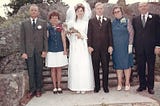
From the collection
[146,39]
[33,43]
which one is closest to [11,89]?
[33,43]

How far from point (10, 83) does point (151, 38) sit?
9.92 feet

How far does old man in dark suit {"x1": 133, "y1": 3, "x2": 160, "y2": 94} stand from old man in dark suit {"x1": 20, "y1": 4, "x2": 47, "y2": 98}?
195 centimetres

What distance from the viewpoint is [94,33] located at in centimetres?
833

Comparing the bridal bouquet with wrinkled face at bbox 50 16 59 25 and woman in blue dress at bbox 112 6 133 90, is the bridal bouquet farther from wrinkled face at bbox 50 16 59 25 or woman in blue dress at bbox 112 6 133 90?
woman in blue dress at bbox 112 6 133 90

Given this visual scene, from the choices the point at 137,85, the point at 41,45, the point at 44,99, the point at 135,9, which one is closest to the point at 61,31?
the point at 41,45

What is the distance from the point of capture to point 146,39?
8.07m

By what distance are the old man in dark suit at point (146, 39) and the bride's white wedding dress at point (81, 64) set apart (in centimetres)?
110

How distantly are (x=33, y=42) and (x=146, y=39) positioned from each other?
2.34 metres

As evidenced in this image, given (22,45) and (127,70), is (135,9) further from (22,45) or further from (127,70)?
(22,45)

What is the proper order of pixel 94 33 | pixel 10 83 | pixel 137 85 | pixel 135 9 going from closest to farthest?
pixel 10 83 < pixel 94 33 < pixel 137 85 < pixel 135 9

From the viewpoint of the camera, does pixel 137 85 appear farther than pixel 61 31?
→ Yes

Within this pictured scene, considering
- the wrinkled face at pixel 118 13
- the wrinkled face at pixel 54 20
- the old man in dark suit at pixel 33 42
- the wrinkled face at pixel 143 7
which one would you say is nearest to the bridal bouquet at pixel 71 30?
the wrinkled face at pixel 54 20

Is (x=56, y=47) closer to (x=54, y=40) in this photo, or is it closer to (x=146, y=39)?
(x=54, y=40)

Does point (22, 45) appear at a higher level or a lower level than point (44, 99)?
higher
